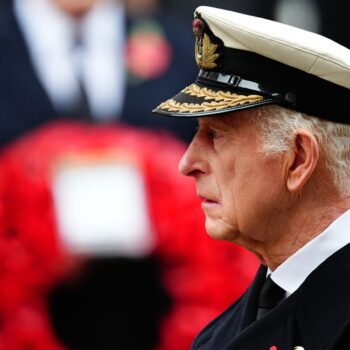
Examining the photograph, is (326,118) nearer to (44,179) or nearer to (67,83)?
(44,179)

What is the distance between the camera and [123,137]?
489 cm

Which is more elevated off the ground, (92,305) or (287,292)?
(287,292)

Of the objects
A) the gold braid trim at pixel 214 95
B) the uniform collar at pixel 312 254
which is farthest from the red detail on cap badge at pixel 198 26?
the uniform collar at pixel 312 254

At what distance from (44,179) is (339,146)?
2.34 meters

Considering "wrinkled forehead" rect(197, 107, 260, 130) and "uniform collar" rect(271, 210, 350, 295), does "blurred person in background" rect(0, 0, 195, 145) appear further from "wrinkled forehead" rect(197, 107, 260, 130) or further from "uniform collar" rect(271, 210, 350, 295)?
"uniform collar" rect(271, 210, 350, 295)

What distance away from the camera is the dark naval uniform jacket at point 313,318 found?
8.05 feet

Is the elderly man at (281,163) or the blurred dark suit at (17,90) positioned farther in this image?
the blurred dark suit at (17,90)

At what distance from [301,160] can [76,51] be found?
311 cm

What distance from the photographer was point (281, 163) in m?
2.58

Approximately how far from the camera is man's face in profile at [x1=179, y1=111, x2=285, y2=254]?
2.60 metres

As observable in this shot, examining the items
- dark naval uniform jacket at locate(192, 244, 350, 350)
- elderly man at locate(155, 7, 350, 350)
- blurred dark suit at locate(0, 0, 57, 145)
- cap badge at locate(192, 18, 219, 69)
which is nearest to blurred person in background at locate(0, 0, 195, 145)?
blurred dark suit at locate(0, 0, 57, 145)

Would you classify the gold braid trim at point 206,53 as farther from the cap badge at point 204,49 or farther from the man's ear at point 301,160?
the man's ear at point 301,160

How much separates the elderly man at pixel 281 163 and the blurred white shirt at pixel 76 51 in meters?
2.73

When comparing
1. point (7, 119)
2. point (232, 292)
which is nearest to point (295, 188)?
point (232, 292)
